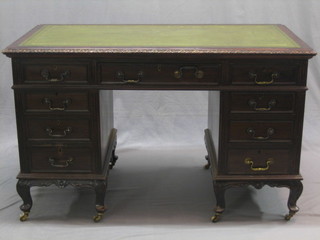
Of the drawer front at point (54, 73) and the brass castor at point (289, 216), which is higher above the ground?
the drawer front at point (54, 73)

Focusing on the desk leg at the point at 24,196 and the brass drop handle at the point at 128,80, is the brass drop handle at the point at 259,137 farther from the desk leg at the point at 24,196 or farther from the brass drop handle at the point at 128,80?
the desk leg at the point at 24,196

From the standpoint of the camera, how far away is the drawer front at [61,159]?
277 cm

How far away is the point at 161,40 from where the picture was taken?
9.09ft

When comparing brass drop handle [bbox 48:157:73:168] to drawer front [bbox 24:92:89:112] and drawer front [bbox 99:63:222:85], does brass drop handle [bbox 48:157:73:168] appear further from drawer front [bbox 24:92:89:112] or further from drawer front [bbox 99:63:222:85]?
drawer front [bbox 99:63:222:85]

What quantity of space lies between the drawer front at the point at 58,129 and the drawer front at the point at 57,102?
5 centimetres

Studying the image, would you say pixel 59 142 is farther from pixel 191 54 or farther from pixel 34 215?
pixel 191 54

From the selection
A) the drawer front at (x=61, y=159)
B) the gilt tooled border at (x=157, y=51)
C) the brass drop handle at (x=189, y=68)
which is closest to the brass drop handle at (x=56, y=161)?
the drawer front at (x=61, y=159)

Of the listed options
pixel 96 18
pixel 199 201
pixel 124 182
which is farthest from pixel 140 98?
pixel 199 201

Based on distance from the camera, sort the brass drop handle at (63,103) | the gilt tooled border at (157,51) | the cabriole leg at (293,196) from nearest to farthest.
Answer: the gilt tooled border at (157,51)
the brass drop handle at (63,103)
the cabriole leg at (293,196)

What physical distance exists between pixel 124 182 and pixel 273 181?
0.86 m

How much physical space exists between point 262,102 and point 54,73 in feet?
2.95

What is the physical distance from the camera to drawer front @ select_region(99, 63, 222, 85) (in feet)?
8.63

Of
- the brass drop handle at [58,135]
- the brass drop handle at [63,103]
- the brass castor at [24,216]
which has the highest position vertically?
the brass drop handle at [63,103]

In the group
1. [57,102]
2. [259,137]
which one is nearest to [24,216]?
[57,102]
